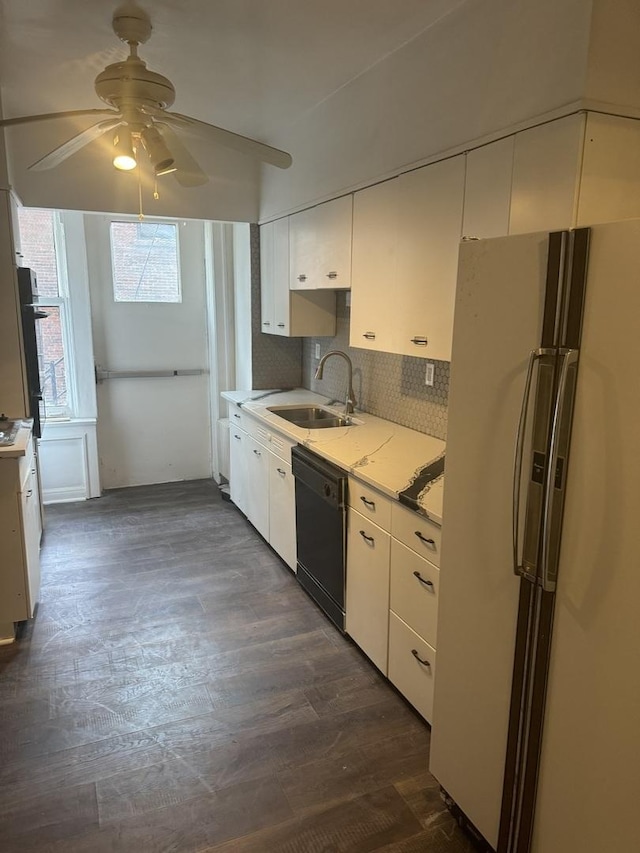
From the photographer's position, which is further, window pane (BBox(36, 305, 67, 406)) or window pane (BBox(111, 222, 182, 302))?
window pane (BBox(111, 222, 182, 302))

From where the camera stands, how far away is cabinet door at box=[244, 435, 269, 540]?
379 centimetres

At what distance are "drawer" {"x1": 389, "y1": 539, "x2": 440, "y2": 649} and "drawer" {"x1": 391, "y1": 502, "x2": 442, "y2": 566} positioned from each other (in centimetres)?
3

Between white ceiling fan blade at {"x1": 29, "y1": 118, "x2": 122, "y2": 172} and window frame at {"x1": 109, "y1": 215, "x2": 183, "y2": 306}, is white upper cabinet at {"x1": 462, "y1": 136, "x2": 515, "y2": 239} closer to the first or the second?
white ceiling fan blade at {"x1": 29, "y1": 118, "x2": 122, "y2": 172}

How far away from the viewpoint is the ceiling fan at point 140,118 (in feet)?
6.86

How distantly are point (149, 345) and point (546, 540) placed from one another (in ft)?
14.4

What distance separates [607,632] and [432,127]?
1954 millimetres

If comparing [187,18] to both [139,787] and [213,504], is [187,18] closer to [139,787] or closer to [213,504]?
[139,787]

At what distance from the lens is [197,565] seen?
3.70 meters

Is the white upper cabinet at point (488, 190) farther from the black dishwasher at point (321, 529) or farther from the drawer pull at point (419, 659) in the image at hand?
the drawer pull at point (419, 659)

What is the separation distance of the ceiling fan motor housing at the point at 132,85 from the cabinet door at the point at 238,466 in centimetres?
234

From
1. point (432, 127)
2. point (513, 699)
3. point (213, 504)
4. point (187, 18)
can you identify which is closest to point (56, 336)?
point (213, 504)

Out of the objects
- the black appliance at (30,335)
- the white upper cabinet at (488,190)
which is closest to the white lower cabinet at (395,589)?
the white upper cabinet at (488,190)

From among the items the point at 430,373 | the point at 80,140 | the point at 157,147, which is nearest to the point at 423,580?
the point at 430,373

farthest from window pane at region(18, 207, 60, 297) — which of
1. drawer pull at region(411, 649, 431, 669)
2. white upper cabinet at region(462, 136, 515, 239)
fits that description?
drawer pull at region(411, 649, 431, 669)
